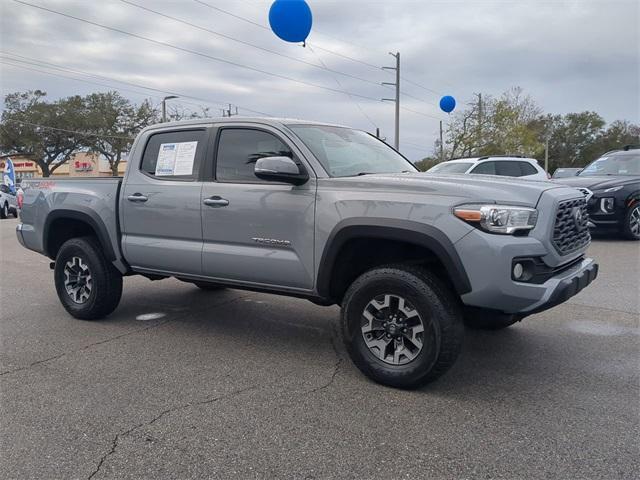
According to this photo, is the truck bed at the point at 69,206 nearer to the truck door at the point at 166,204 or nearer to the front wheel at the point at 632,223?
the truck door at the point at 166,204

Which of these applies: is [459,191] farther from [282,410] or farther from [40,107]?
[40,107]

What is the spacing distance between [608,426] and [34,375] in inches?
156

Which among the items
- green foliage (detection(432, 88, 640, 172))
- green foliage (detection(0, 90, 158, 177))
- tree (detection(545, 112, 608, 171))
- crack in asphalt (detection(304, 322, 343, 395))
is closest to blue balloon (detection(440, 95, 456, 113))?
green foliage (detection(432, 88, 640, 172))

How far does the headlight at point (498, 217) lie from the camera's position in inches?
131

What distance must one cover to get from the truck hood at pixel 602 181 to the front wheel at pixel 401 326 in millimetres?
7745

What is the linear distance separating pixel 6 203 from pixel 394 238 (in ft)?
77.2

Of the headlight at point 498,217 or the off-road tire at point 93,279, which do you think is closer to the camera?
the headlight at point 498,217

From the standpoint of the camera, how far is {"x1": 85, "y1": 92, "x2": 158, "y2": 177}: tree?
1890 inches

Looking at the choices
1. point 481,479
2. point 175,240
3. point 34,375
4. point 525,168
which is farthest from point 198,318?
point 525,168

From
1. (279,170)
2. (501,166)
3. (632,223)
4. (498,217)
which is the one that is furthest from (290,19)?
(498,217)

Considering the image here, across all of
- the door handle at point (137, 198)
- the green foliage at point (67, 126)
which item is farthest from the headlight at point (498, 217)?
the green foliage at point (67, 126)

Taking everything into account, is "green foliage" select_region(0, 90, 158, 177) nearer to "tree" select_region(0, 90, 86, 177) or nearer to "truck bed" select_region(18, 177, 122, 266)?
"tree" select_region(0, 90, 86, 177)

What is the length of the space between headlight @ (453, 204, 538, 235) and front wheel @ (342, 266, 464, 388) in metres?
0.51

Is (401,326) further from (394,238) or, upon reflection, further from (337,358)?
(337,358)
